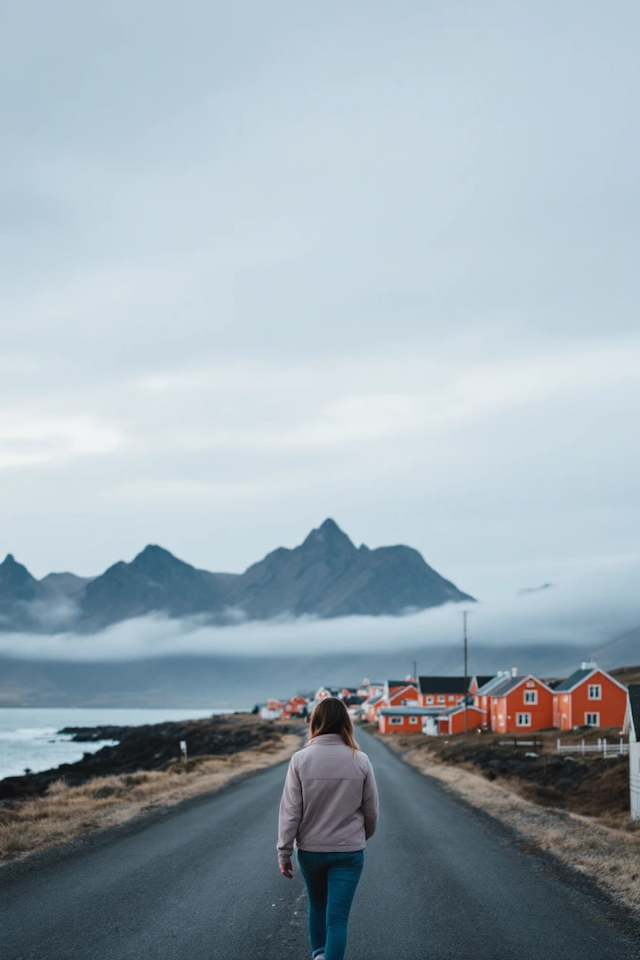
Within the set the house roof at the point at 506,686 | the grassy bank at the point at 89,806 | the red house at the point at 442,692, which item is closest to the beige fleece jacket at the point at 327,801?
the grassy bank at the point at 89,806

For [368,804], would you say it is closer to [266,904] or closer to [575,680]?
[266,904]

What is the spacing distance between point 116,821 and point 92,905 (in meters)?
10.2

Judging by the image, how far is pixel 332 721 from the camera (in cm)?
785

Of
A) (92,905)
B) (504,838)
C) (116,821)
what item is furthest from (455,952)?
(116,821)

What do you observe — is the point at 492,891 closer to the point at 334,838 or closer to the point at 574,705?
the point at 334,838

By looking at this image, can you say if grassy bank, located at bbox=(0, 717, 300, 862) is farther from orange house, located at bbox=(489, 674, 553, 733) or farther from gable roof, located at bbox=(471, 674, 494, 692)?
gable roof, located at bbox=(471, 674, 494, 692)

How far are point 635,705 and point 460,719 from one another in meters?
61.7

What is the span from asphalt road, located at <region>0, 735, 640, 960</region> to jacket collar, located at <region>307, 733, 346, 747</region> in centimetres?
281

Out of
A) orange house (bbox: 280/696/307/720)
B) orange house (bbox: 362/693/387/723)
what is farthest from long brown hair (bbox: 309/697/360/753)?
orange house (bbox: 280/696/307/720)

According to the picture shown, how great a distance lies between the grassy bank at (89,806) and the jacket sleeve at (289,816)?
31.8ft

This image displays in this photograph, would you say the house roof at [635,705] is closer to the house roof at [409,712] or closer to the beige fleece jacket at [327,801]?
the beige fleece jacket at [327,801]

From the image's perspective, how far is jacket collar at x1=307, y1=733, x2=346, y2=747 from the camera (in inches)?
307

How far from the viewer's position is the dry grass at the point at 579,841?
43.9ft

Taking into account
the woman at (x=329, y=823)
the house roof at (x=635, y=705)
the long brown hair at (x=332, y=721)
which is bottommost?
the house roof at (x=635, y=705)
